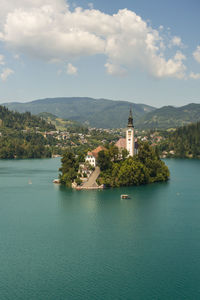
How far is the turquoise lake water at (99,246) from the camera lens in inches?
1772

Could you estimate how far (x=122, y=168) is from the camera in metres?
116

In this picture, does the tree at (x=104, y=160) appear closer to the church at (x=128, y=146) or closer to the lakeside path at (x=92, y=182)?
the lakeside path at (x=92, y=182)

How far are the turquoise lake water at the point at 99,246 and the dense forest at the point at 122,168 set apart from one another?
10.6 metres

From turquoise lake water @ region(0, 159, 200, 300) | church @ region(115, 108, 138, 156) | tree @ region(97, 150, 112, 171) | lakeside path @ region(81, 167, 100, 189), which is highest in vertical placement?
church @ region(115, 108, 138, 156)

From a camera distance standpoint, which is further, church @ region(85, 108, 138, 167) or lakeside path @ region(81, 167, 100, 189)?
church @ region(85, 108, 138, 167)

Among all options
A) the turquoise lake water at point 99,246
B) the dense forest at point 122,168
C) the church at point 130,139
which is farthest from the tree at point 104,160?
the church at point 130,139

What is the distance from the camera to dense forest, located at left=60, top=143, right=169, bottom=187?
116 meters

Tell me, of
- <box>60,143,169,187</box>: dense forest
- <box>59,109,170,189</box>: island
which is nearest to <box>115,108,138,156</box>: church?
<box>59,109,170,189</box>: island

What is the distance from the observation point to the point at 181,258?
180ft

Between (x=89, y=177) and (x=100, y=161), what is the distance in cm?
843

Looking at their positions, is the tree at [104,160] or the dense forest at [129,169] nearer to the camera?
the dense forest at [129,169]

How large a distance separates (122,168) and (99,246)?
2283 inches

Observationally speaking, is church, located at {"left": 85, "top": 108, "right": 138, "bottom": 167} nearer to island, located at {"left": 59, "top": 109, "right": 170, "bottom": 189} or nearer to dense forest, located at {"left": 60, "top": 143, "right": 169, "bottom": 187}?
island, located at {"left": 59, "top": 109, "right": 170, "bottom": 189}

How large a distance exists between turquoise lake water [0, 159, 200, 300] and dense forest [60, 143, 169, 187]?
10.6 meters
